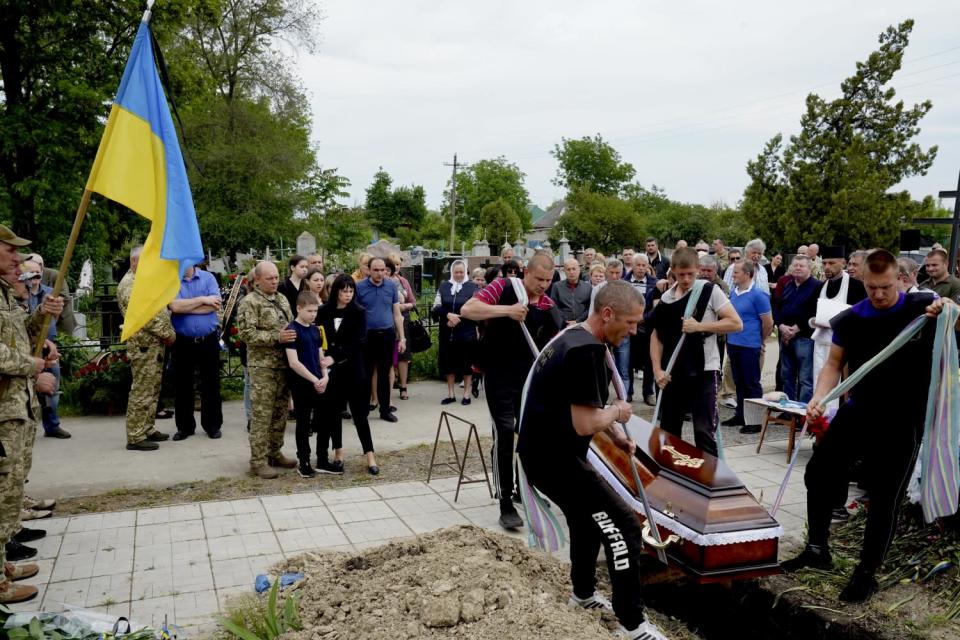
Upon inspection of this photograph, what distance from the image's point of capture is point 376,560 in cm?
439

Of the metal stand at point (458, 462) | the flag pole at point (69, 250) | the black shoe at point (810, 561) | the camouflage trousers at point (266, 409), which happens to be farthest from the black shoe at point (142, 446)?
the black shoe at point (810, 561)

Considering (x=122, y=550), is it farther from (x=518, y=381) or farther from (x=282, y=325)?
(x=518, y=381)

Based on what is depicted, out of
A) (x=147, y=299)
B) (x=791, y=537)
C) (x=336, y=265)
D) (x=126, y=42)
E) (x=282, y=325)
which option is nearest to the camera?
(x=147, y=299)

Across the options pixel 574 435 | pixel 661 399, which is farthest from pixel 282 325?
pixel 574 435

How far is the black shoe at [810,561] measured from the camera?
4.55m

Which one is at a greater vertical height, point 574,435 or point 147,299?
point 147,299

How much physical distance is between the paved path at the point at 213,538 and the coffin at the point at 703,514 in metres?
1.38

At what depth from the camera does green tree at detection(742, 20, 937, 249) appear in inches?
1100

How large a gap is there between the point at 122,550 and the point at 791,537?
4761 millimetres

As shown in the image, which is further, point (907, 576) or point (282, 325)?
point (282, 325)

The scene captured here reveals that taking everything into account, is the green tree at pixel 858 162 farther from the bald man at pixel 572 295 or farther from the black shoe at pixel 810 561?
the black shoe at pixel 810 561

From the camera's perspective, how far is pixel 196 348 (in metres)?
7.95

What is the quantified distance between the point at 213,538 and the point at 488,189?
246 ft

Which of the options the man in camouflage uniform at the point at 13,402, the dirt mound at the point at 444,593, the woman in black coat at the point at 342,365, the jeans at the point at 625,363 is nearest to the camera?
the dirt mound at the point at 444,593
